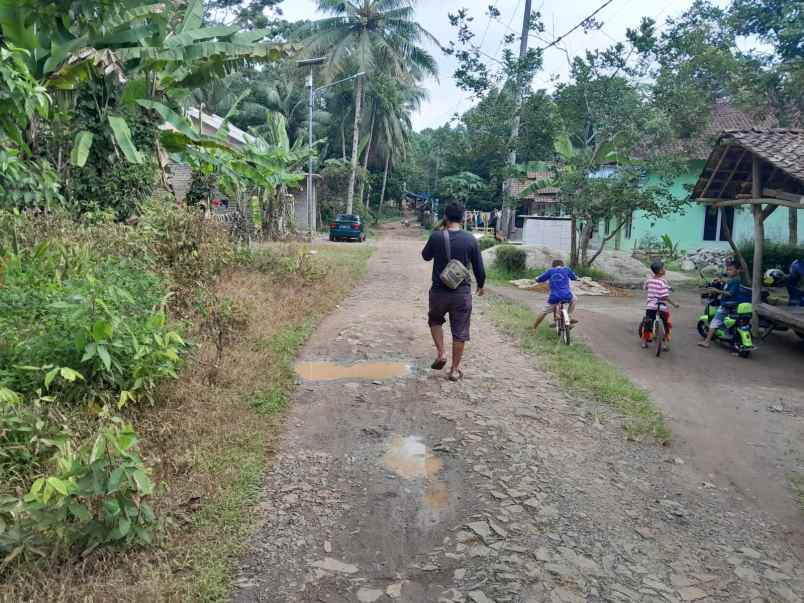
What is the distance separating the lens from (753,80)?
16203 mm

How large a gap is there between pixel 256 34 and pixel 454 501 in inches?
373

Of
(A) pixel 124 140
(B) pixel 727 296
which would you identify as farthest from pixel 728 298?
(A) pixel 124 140

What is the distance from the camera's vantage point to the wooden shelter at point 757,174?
8.71 metres

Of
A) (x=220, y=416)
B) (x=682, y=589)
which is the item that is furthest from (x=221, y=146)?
(x=682, y=589)

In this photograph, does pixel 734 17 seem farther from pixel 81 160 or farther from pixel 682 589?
pixel 682 589

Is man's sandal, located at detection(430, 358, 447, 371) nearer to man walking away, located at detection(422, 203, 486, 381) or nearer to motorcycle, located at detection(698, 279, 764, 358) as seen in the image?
man walking away, located at detection(422, 203, 486, 381)

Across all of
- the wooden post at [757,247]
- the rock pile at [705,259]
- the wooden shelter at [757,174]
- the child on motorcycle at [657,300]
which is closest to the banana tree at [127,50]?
the child on motorcycle at [657,300]

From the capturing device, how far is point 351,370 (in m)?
6.76

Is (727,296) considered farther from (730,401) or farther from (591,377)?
(591,377)

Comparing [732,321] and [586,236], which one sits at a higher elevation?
[586,236]

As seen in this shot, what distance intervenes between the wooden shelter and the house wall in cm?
1011

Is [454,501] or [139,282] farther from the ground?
[139,282]

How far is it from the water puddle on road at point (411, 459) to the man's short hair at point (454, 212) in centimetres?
231

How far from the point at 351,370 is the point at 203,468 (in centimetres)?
274
